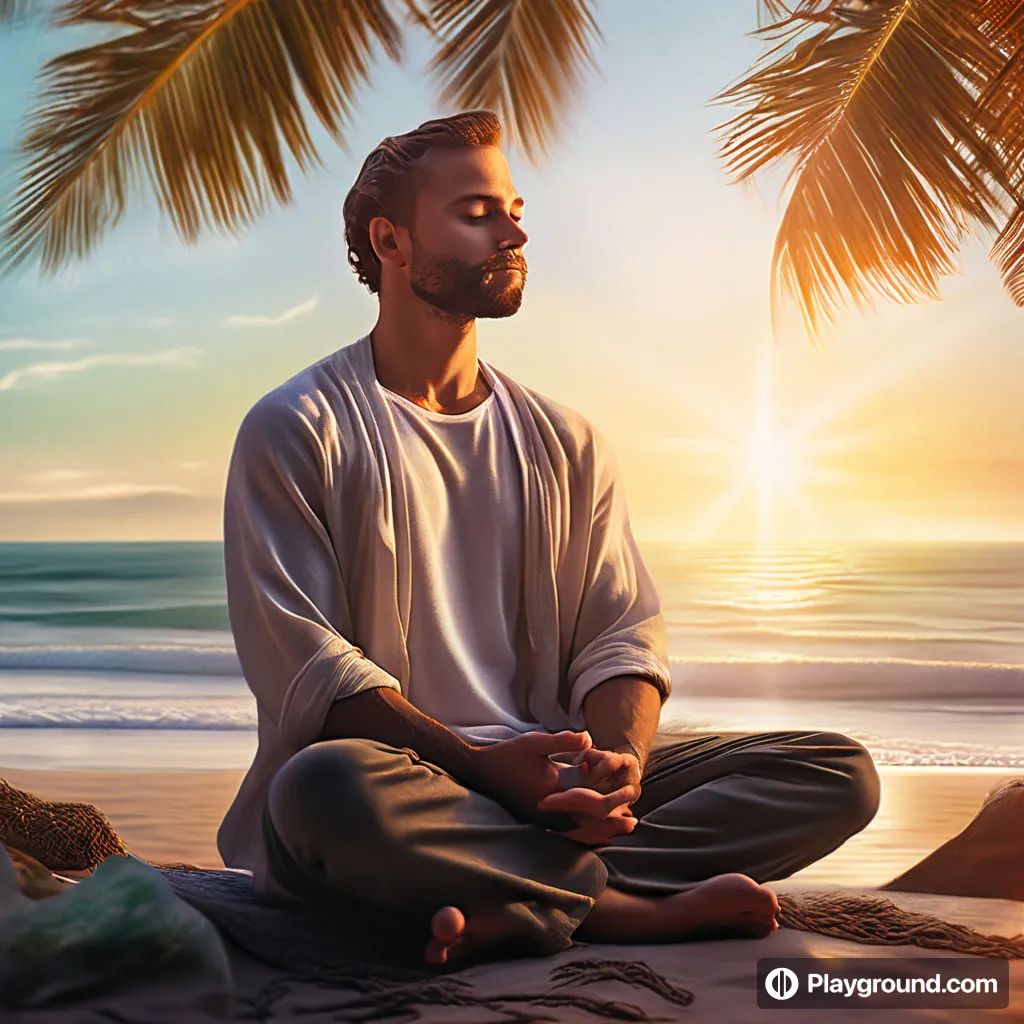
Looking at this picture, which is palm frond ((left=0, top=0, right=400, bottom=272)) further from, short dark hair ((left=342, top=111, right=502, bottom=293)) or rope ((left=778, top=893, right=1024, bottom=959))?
rope ((left=778, top=893, right=1024, bottom=959))

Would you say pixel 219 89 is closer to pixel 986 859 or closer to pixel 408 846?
pixel 408 846

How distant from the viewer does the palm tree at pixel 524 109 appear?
2.95 meters

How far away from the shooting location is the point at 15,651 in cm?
824

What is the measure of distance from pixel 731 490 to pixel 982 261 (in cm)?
217

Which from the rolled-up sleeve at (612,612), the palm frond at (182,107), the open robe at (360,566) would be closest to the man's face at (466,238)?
the open robe at (360,566)

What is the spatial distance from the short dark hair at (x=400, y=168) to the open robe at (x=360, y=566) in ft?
0.75

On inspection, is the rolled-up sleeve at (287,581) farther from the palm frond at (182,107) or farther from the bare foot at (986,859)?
the palm frond at (182,107)

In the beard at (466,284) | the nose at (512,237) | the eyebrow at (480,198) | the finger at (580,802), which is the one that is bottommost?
the finger at (580,802)

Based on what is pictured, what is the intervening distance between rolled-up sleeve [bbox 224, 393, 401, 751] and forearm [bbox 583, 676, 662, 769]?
13.1 inches

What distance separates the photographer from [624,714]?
6.60 ft

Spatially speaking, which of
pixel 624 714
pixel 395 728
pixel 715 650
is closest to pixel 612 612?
pixel 624 714

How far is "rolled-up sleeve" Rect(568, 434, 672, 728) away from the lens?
6.82 feet

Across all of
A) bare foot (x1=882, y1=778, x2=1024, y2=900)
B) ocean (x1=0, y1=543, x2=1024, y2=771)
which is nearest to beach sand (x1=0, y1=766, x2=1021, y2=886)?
bare foot (x1=882, y1=778, x2=1024, y2=900)

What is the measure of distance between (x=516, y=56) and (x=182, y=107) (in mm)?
855
